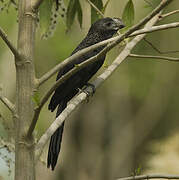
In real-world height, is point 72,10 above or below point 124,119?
below

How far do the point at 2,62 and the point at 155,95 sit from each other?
4.40 m

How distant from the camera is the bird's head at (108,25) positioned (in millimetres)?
3970

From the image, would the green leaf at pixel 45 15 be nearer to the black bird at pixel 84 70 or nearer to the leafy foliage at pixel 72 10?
the leafy foliage at pixel 72 10

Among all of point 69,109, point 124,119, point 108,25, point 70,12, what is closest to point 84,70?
point 108,25

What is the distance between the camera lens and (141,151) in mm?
11633

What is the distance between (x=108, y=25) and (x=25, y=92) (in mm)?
1940

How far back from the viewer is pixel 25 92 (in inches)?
88.7

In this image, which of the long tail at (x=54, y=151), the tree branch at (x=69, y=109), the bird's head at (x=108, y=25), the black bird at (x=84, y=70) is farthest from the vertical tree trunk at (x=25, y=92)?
the bird's head at (x=108, y=25)

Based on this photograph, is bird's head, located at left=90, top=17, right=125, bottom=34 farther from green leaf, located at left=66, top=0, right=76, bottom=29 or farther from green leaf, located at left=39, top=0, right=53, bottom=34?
green leaf, located at left=39, top=0, right=53, bottom=34

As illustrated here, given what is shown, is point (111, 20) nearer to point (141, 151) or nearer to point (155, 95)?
point (155, 95)

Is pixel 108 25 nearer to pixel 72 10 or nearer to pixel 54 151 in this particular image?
pixel 72 10

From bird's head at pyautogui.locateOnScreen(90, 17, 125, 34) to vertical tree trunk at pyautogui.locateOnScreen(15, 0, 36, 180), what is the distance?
1.64m

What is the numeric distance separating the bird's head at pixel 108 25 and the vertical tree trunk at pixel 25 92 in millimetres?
1638

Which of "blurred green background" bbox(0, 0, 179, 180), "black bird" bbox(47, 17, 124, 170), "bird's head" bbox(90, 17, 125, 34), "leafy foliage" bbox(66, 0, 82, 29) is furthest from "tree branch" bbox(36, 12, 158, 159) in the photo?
"blurred green background" bbox(0, 0, 179, 180)
